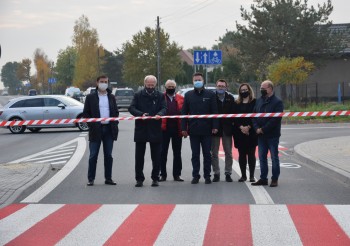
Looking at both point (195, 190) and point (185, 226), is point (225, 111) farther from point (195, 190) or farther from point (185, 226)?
point (185, 226)

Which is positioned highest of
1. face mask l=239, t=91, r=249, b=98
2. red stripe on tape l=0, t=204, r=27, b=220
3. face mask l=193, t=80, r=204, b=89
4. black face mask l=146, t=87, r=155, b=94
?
face mask l=193, t=80, r=204, b=89

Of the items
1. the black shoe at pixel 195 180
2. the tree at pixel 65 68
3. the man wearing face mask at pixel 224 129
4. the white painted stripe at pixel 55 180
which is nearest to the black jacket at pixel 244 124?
the man wearing face mask at pixel 224 129

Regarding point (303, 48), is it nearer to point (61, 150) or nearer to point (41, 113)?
point (41, 113)

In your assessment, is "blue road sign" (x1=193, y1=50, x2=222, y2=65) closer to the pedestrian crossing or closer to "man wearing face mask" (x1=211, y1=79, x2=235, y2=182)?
"man wearing face mask" (x1=211, y1=79, x2=235, y2=182)

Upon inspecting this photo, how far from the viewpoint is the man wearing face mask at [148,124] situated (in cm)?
1241

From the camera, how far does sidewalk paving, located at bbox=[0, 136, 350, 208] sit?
11.6 meters

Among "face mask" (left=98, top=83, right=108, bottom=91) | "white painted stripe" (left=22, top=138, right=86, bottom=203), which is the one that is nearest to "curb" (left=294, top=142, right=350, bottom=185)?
"face mask" (left=98, top=83, right=108, bottom=91)

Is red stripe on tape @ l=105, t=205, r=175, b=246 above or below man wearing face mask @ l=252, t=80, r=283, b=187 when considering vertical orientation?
below

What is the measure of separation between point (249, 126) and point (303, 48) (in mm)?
39584

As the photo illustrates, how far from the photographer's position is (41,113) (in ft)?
100

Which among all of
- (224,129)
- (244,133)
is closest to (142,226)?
(244,133)

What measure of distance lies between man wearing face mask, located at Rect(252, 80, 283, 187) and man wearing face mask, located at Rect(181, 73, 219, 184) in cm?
82

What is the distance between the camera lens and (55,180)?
524 inches

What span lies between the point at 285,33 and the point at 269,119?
40.1 metres
